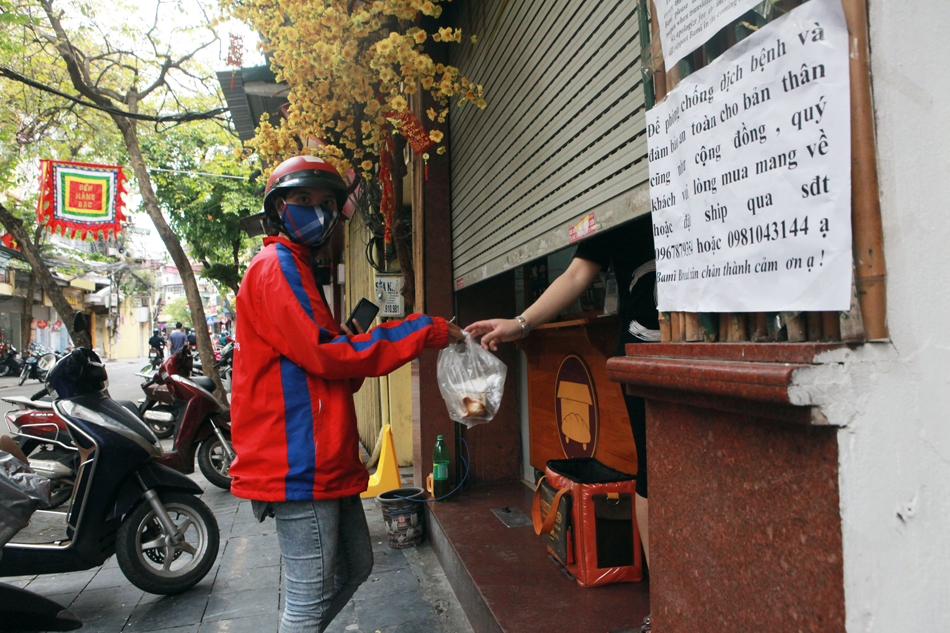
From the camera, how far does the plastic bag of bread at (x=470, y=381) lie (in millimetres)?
2717

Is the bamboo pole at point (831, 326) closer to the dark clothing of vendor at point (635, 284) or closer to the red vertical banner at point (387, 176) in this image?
the dark clothing of vendor at point (635, 284)

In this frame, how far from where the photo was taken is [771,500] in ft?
3.65

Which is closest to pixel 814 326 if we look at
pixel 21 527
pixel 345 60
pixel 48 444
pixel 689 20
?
pixel 689 20

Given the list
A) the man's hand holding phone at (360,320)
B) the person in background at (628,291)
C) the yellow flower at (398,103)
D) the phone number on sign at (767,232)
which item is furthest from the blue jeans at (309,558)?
the yellow flower at (398,103)

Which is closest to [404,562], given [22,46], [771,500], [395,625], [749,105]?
[395,625]

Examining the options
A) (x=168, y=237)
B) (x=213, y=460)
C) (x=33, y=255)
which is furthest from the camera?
(x=33, y=255)

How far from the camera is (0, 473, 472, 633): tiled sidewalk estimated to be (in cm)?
308

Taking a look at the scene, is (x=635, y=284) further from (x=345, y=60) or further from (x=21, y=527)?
(x=21, y=527)

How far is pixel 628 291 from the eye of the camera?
2307mm

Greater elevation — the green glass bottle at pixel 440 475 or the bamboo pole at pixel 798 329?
the bamboo pole at pixel 798 329

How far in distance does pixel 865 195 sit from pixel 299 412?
1662 millimetres

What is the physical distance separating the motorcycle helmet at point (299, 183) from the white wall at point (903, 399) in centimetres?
175

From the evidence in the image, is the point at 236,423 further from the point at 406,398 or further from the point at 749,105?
the point at 406,398

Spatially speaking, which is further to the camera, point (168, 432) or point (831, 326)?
point (168, 432)
